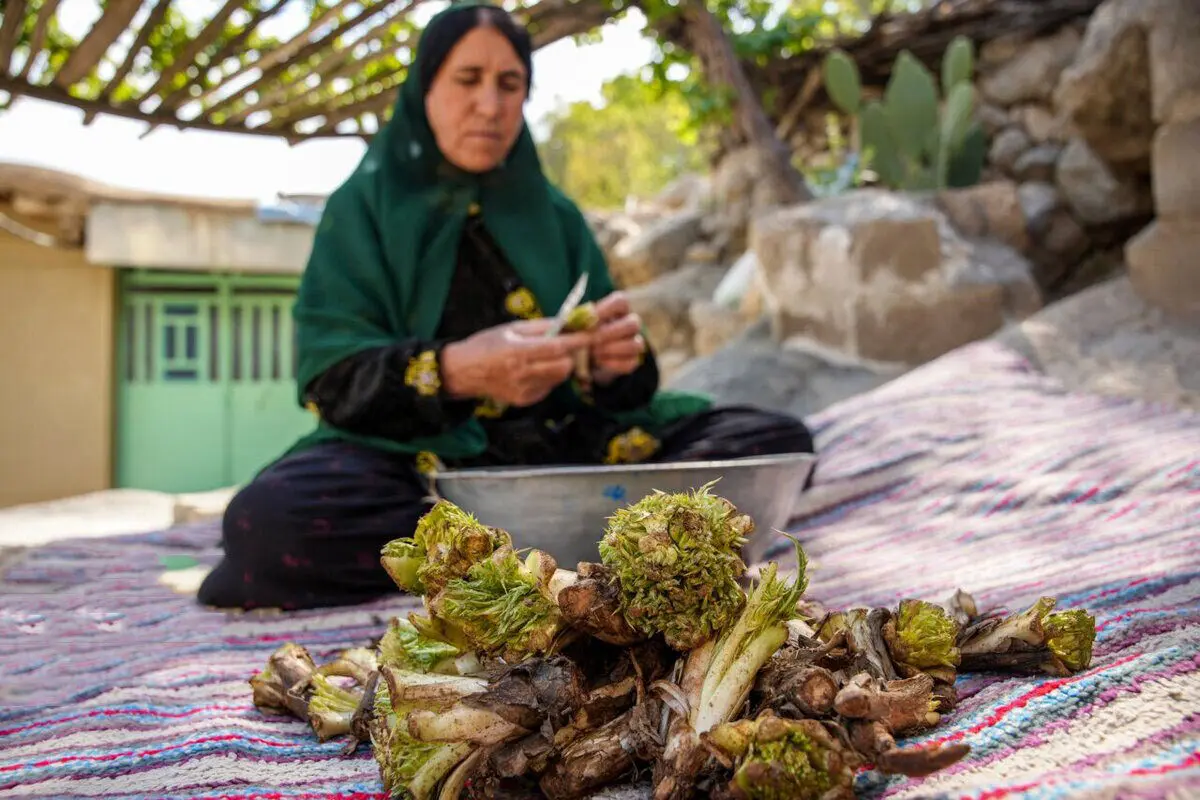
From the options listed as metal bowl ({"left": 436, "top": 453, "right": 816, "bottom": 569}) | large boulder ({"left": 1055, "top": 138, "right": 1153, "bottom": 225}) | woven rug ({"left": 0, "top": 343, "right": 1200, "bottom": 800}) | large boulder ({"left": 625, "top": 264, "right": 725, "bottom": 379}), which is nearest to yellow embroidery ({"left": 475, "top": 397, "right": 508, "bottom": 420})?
woven rug ({"left": 0, "top": 343, "right": 1200, "bottom": 800})

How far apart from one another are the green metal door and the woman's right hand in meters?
4.36

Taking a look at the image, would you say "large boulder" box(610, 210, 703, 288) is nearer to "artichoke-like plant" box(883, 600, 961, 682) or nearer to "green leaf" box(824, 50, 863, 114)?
"green leaf" box(824, 50, 863, 114)

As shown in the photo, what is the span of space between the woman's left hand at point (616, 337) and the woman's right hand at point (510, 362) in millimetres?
99

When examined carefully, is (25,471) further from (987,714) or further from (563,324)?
(987,714)

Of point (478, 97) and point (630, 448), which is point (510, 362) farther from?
point (478, 97)

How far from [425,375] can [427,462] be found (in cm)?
21

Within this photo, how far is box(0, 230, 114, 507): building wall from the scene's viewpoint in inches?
209

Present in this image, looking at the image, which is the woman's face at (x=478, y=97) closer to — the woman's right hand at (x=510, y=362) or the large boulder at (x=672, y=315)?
the woman's right hand at (x=510, y=362)

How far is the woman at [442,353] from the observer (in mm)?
1797

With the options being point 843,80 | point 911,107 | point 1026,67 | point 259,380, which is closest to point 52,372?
point 259,380

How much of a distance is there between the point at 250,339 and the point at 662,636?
5.50m

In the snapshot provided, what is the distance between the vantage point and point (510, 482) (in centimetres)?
138

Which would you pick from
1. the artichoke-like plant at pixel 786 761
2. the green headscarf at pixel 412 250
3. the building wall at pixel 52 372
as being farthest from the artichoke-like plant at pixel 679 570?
the building wall at pixel 52 372

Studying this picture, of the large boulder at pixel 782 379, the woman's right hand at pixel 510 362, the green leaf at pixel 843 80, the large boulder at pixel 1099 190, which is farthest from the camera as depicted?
the green leaf at pixel 843 80
